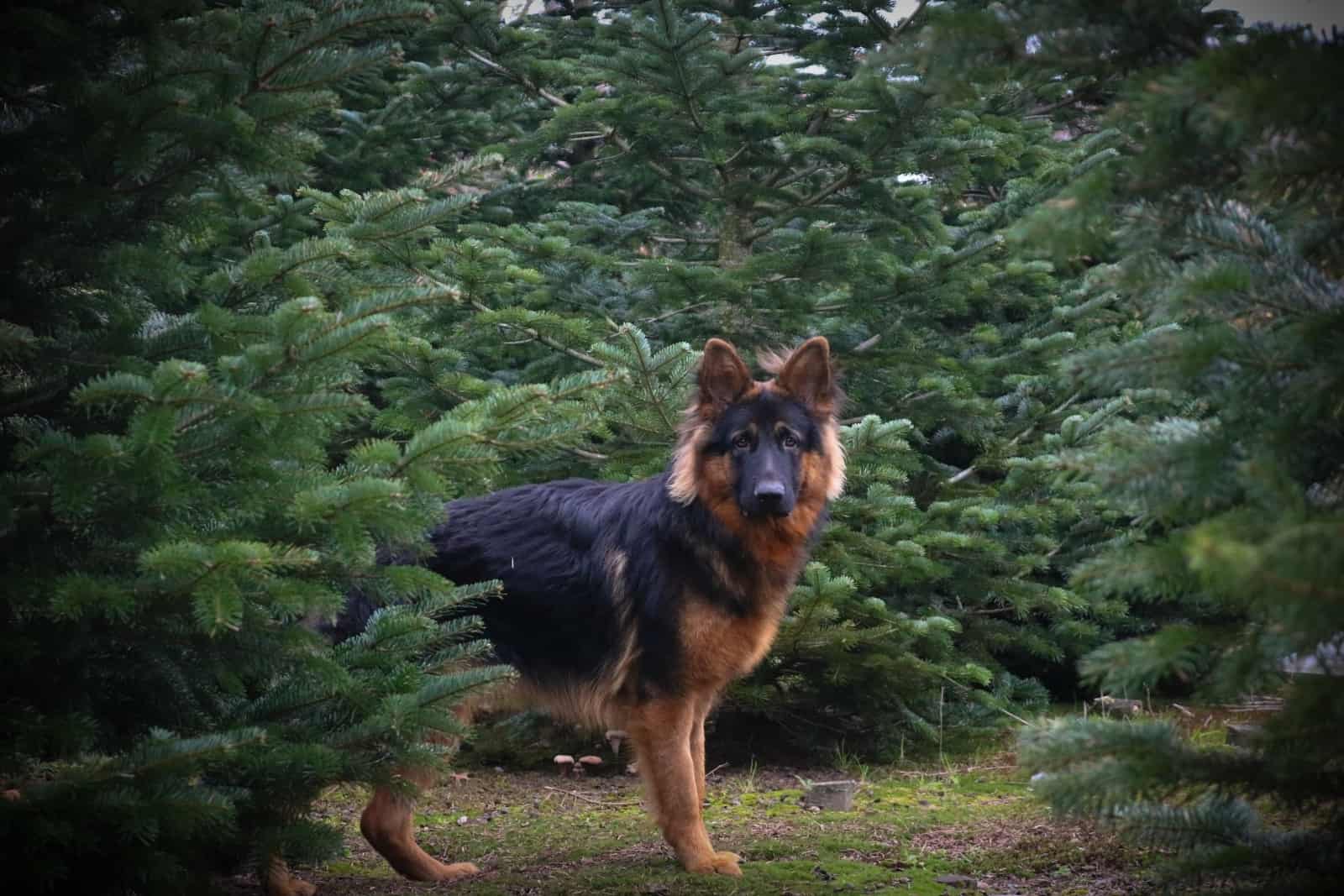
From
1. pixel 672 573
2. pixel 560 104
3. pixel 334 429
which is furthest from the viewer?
pixel 560 104

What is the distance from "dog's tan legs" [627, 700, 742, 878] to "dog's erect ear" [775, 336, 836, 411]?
147 cm

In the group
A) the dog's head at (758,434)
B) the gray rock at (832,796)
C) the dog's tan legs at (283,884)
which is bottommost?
the gray rock at (832,796)

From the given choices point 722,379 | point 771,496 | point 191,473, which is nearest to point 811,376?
point 722,379

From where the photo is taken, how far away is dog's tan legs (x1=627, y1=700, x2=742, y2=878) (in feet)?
15.4

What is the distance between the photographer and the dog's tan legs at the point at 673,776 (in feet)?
15.4

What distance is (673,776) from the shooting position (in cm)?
479

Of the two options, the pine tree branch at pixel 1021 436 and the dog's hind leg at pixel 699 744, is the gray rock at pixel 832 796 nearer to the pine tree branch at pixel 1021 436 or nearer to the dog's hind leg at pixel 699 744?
the dog's hind leg at pixel 699 744

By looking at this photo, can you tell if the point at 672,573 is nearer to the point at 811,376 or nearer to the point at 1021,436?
the point at 811,376

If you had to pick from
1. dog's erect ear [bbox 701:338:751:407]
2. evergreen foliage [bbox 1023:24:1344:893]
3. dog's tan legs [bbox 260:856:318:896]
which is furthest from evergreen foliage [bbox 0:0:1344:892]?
dog's erect ear [bbox 701:338:751:407]

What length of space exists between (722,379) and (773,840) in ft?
6.90

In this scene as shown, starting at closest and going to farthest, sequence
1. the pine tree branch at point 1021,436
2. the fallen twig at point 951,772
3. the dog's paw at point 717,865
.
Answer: the dog's paw at point 717,865 < the fallen twig at point 951,772 < the pine tree branch at point 1021,436

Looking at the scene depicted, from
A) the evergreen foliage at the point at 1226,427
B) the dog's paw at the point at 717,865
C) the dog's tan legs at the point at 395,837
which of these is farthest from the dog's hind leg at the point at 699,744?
the evergreen foliage at the point at 1226,427

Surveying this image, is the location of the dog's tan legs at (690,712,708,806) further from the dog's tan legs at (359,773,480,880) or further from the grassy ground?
the dog's tan legs at (359,773,480,880)

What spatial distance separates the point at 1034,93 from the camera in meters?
6.68
